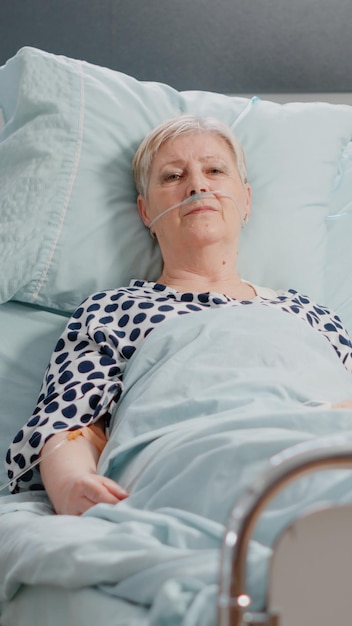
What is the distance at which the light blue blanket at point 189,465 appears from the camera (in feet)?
3.96

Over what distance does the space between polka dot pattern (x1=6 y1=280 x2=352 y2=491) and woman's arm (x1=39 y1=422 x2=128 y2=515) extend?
0.03 m

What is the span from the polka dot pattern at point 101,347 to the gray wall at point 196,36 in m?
0.99

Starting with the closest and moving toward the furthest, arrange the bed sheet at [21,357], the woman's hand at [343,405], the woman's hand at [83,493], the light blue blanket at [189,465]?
the light blue blanket at [189,465]
the woman's hand at [83,493]
the woman's hand at [343,405]
the bed sheet at [21,357]

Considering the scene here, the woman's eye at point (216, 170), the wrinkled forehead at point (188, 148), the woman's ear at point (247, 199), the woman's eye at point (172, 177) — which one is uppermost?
the wrinkled forehead at point (188, 148)

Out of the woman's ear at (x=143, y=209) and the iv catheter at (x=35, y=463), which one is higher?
the woman's ear at (x=143, y=209)

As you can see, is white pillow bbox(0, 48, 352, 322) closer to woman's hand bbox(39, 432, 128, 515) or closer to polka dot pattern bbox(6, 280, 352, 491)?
polka dot pattern bbox(6, 280, 352, 491)

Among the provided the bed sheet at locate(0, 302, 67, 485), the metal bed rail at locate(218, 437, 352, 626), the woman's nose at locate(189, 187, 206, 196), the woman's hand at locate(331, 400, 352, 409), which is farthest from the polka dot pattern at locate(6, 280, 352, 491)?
the metal bed rail at locate(218, 437, 352, 626)

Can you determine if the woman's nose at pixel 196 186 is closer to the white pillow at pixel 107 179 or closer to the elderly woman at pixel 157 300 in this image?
the elderly woman at pixel 157 300

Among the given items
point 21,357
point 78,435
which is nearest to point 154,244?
point 21,357

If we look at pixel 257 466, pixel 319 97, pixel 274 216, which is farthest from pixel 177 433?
pixel 319 97

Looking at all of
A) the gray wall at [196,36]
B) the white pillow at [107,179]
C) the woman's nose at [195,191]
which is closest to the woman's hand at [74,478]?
the white pillow at [107,179]

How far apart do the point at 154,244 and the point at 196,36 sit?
903 millimetres

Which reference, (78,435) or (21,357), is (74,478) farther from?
(21,357)

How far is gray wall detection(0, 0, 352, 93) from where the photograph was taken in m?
2.90
